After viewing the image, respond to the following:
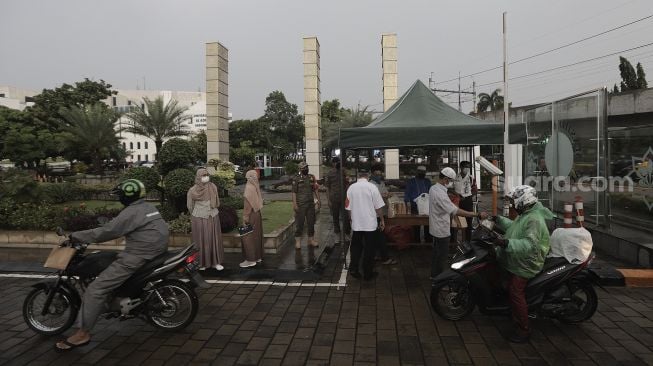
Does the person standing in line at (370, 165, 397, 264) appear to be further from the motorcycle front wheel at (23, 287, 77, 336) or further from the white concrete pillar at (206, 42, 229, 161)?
the white concrete pillar at (206, 42, 229, 161)

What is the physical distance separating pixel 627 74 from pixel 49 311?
37744 millimetres

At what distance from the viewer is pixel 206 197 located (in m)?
6.79

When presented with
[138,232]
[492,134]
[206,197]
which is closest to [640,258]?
[492,134]

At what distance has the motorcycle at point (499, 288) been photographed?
441 cm

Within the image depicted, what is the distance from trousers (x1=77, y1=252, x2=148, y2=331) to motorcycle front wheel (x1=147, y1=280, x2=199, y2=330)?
361 mm

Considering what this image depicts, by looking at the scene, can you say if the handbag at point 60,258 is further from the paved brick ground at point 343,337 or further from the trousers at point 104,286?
the paved brick ground at point 343,337

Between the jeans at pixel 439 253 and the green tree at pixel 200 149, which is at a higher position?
the green tree at pixel 200 149

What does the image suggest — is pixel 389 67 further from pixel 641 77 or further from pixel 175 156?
pixel 641 77

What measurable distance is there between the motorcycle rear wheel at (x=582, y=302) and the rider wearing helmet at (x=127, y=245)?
4235mm

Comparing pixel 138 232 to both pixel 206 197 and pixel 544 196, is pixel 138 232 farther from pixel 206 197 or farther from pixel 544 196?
pixel 544 196

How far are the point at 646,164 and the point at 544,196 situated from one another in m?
2.67

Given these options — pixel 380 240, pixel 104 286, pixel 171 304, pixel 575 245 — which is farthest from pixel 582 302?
pixel 104 286

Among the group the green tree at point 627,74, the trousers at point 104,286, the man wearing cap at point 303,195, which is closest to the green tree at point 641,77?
the green tree at point 627,74

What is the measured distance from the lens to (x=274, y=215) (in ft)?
38.8
